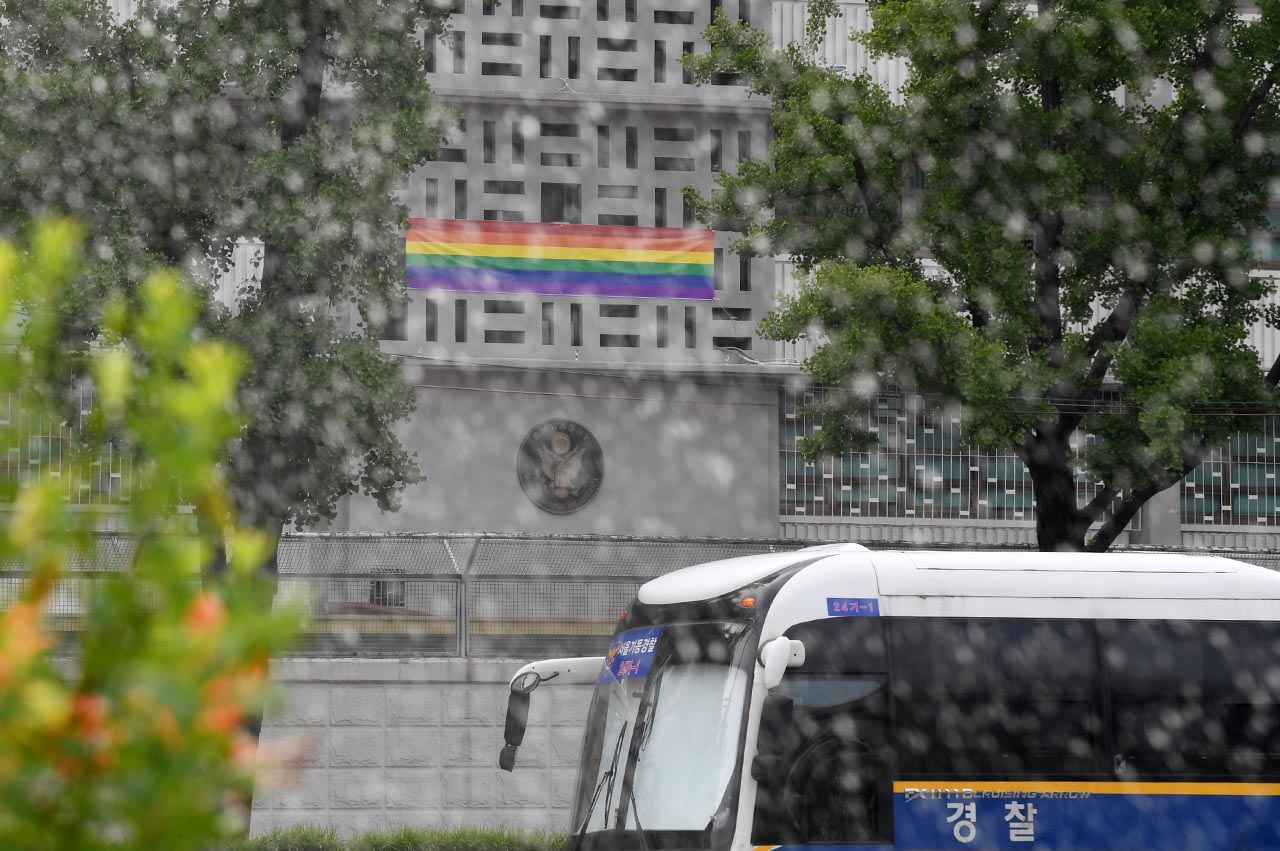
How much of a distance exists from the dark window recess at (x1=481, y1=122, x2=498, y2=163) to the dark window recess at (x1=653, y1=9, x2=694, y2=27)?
3.24 metres

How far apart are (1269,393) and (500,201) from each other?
1329cm

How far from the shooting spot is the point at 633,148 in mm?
26422

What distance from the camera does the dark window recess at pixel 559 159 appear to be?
2612 centimetres

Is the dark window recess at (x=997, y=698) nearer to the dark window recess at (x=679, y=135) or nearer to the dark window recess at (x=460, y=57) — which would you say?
the dark window recess at (x=679, y=135)

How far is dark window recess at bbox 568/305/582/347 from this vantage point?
25562 millimetres

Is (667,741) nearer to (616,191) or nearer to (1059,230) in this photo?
(1059,230)

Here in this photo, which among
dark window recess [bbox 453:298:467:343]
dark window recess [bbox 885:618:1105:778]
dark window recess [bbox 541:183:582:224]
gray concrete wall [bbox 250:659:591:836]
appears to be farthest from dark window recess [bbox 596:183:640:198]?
dark window recess [bbox 885:618:1105:778]

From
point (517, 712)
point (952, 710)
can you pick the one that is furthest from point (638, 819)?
point (952, 710)

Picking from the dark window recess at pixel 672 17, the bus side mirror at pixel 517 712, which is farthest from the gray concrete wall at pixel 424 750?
the dark window recess at pixel 672 17

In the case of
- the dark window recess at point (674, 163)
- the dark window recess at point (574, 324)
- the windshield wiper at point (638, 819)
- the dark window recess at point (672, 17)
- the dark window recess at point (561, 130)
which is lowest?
the windshield wiper at point (638, 819)

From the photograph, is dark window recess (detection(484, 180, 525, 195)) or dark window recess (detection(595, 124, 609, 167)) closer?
dark window recess (detection(484, 180, 525, 195))

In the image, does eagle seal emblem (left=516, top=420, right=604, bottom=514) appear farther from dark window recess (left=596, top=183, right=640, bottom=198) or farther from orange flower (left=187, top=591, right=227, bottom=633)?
orange flower (left=187, top=591, right=227, bottom=633)

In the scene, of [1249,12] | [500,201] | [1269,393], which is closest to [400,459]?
[1269,393]

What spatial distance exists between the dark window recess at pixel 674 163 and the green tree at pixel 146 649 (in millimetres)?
25204
